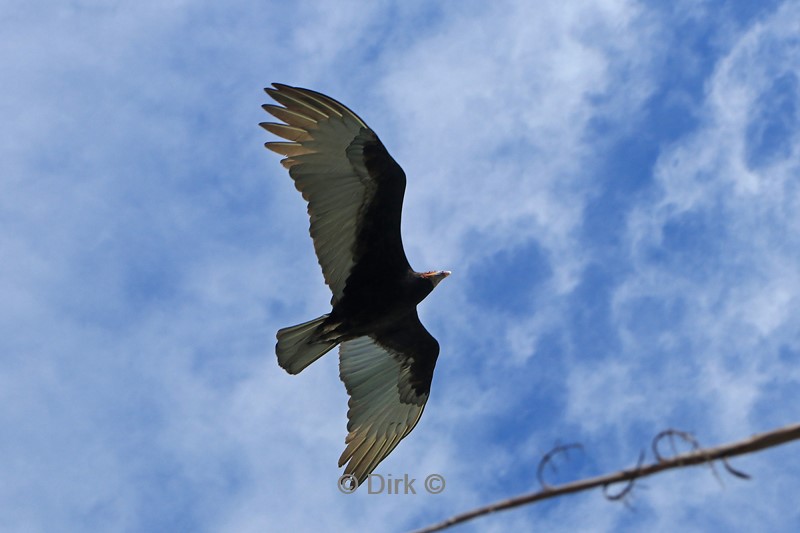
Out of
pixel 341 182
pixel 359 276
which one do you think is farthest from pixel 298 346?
pixel 341 182

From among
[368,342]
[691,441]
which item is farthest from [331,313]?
[691,441]

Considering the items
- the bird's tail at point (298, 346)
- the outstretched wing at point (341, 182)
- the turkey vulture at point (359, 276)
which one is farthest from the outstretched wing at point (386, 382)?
the outstretched wing at point (341, 182)

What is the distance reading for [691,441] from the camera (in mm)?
2768

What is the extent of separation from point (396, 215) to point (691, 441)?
24.3 ft

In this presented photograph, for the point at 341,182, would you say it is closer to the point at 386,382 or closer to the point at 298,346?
the point at 298,346

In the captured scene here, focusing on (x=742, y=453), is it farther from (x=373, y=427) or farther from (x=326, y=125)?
(x=373, y=427)

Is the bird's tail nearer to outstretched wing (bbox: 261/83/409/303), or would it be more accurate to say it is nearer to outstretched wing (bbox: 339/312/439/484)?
outstretched wing (bbox: 261/83/409/303)

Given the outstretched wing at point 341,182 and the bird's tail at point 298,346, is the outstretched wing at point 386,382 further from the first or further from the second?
the outstretched wing at point 341,182

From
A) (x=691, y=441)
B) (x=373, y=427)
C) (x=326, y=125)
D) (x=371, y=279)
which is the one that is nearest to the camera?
(x=691, y=441)

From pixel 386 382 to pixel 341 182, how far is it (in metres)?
2.79

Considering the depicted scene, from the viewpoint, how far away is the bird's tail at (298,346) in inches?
388

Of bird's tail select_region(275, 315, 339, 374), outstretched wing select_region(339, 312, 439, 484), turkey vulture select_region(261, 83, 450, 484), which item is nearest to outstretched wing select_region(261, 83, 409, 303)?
turkey vulture select_region(261, 83, 450, 484)

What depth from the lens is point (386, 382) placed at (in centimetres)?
1118

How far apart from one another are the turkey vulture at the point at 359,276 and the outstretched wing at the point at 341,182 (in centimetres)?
1
